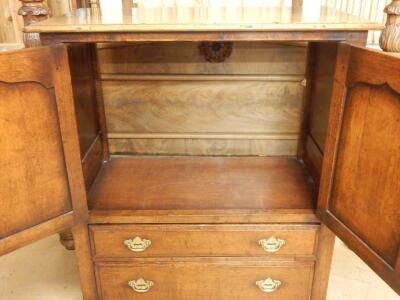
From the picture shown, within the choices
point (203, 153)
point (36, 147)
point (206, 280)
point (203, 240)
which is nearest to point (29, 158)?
point (36, 147)

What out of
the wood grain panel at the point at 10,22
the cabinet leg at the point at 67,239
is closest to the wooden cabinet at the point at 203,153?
the cabinet leg at the point at 67,239

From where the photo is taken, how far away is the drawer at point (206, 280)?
A: 1242mm

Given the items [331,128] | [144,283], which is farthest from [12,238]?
[331,128]

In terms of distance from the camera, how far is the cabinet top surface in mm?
973

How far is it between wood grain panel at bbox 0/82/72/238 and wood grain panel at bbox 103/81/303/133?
524 millimetres

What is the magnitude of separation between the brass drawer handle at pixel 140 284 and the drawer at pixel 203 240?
101mm

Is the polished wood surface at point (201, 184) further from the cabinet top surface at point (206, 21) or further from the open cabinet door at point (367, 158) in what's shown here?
the cabinet top surface at point (206, 21)

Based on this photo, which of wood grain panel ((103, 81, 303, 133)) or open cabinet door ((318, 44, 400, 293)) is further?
wood grain panel ((103, 81, 303, 133))

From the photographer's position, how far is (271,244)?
120cm

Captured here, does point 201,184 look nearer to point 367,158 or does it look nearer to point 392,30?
point 367,158

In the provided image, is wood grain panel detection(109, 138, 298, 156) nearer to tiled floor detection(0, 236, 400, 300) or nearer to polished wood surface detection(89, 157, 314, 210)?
polished wood surface detection(89, 157, 314, 210)

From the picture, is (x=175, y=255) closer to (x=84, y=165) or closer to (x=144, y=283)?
(x=144, y=283)

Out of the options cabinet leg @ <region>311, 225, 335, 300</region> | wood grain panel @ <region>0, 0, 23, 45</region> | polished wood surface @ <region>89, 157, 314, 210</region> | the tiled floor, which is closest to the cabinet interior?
polished wood surface @ <region>89, 157, 314, 210</region>

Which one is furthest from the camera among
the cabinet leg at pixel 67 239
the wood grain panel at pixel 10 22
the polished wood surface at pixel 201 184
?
the wood grain panel at pixel 10 22
